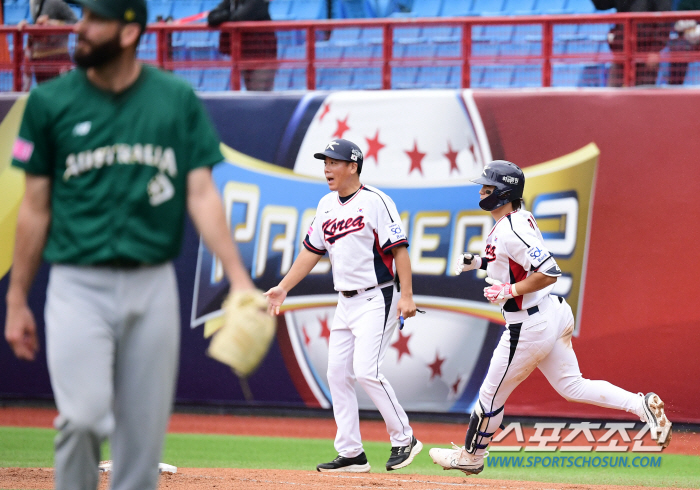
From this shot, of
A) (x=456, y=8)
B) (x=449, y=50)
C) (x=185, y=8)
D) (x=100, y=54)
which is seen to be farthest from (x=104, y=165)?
(x=185, y=8)

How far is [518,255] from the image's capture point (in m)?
5.27

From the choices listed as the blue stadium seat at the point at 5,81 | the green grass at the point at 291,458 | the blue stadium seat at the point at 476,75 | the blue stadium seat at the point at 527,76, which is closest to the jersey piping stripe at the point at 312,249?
the green grass at the point at 291,458

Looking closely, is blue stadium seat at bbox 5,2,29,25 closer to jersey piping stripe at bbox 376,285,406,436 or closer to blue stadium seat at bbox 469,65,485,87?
blue stadium seat at bbox 469,65,485,87

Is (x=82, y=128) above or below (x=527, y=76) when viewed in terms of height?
below

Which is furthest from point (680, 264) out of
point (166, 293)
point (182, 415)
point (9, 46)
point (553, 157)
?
point (9, 46)

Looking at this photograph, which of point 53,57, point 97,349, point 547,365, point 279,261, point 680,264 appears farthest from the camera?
point 53,57

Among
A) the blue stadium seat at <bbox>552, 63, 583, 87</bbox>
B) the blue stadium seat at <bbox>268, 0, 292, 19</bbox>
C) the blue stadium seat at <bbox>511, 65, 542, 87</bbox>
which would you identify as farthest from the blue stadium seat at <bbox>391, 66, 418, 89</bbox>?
the blue stadium seat at <bbox>268, 0, 292, 19</bbox>

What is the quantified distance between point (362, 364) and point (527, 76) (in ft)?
15.1

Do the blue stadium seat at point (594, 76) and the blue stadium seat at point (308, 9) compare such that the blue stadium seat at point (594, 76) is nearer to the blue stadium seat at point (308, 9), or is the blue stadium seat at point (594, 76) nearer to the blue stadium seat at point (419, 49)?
the blue stadium seat at point (419, 49)

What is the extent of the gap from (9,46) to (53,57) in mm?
795

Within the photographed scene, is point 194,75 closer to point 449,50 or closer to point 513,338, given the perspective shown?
point 449,50

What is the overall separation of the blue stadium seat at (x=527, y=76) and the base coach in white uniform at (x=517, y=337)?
148 inches

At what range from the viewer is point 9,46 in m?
10.2

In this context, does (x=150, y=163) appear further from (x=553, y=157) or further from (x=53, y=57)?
(x=53, y=57)
